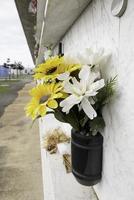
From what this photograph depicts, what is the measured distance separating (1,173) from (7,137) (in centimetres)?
114

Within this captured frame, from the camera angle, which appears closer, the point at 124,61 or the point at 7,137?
the point at 124,61

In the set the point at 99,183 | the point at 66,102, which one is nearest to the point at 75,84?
the point at 66,102

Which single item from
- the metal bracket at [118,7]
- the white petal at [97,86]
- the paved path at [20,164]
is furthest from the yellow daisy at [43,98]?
the paved path at [20,164]

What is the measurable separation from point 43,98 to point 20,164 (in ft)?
4.82

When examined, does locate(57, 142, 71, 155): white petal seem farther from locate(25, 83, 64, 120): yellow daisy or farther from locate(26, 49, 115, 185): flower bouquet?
locate(25, 83, 64, 120): yellow daisy

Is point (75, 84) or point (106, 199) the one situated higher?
point (75, 84)

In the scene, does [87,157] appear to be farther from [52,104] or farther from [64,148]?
[64,148]

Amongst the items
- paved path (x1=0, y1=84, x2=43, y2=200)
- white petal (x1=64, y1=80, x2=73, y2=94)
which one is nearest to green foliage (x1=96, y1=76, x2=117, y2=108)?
white petal (x1=64, y1=80, x2=73, y2=94)

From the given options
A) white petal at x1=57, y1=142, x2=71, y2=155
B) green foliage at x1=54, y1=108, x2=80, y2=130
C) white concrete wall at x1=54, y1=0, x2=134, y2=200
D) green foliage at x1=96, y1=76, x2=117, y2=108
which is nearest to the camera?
white concrete wall at x1=54, y1=0, x2=134, y2=200

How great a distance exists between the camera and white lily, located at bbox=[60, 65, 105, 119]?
2.15ft

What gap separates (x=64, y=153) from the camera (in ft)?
3.86

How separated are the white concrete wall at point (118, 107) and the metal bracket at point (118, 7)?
1cm

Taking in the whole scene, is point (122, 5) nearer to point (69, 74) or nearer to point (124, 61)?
point (124, 61)

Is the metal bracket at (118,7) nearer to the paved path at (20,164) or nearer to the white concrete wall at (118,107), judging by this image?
the white concrete wall at (118,107)
